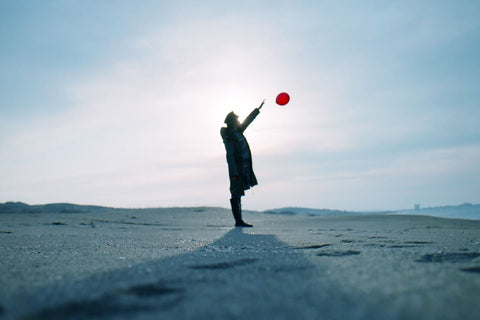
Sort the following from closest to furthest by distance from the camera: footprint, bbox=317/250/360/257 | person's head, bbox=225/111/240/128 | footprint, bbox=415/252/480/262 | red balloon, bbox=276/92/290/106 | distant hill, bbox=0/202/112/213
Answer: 1. footprint, bbox=415/252/480/262
2. footprint, bbox=317/250/360/257
3. red balloon, bbox=276/92/290/106
4. person's head, bbox=225/111/240/128
5. distant hill, bbox=0/202/112/213

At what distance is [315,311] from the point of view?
893mm

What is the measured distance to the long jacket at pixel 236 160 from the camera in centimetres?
541

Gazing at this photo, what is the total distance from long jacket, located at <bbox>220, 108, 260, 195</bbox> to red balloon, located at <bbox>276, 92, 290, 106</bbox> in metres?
0.54

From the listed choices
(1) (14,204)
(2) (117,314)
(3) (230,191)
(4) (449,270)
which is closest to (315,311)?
(2) (117,314)

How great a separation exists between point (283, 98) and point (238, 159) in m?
1.11

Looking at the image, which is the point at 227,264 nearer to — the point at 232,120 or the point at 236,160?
the point at 236,160

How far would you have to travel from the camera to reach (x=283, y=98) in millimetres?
5156

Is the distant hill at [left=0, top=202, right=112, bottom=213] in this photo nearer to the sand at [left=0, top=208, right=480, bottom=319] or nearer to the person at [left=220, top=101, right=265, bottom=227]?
the person at [left=220, top=101, right=265, bottom=227]

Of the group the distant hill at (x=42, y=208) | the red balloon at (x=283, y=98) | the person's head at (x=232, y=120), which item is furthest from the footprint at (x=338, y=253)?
the distant hill at (x=42, y=208)

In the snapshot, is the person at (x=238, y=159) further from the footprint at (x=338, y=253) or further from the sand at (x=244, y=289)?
the sand at (x=244, y=289)

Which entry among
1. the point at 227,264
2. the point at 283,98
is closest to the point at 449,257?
the point at 227,264

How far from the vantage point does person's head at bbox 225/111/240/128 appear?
5574 millimetres

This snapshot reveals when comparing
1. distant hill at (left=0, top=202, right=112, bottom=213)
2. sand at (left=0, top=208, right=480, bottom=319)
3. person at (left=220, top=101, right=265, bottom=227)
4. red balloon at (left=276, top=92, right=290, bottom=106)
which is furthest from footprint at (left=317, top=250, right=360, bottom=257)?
distant hill at (left=0, top=202, right=112, bottom=213)

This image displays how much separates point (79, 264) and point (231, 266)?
69 centimetres
